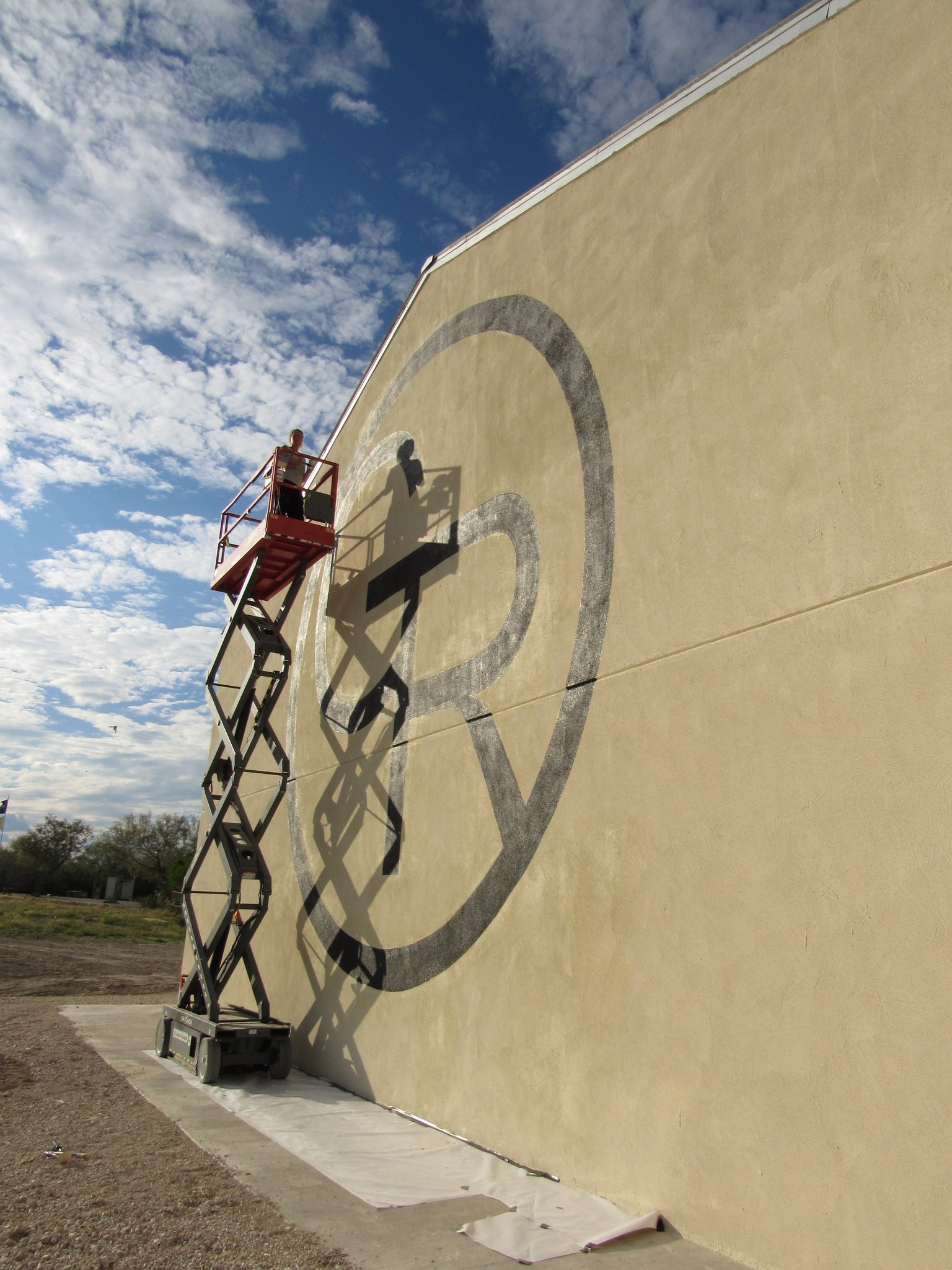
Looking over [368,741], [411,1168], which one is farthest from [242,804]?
[411,1168]

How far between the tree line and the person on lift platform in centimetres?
4485

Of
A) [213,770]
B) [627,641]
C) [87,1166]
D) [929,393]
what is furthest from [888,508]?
[213,770]

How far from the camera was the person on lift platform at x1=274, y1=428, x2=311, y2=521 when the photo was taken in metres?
10.0

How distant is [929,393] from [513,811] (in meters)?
3.79

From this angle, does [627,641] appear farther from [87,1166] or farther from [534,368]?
[87,1166]

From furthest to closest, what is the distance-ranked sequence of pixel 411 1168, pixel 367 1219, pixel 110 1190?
pixel 411 1168 → pixel 110 1190 → pixel 367 1219

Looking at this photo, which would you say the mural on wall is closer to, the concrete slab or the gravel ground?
the concrete slab

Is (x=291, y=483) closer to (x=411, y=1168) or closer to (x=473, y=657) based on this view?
(x=473, y=657)

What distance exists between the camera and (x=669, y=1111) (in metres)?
4.53

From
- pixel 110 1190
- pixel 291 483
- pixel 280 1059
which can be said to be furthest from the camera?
pixel 291 483

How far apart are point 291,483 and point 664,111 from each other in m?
5.70

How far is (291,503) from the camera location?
10195mm

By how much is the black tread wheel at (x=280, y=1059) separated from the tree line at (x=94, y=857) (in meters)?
45.2

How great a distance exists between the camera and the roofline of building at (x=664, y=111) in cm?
509
